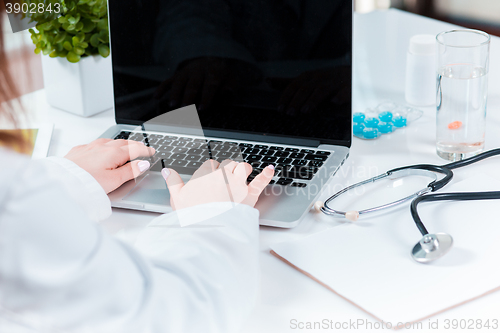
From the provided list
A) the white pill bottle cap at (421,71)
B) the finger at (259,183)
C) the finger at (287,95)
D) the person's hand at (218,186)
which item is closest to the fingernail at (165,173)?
the person's hand at (218,186)

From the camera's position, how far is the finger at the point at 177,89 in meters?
0.86

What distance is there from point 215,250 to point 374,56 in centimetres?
84

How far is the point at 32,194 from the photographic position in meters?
0.35

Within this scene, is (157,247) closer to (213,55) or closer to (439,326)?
(439,326)

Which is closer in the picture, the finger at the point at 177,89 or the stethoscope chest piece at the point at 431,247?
the stethoscope chest piece at the point at 431,247

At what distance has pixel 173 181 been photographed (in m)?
0.68

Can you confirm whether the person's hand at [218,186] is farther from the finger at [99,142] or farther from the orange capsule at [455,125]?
the orange capsule at [455,125]

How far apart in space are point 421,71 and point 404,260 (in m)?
0.56

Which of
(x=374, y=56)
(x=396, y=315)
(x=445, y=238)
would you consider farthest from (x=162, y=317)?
(x=374, y=56)

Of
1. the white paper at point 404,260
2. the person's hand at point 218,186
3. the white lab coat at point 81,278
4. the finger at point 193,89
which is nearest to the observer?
the white lab coat at point 81,278

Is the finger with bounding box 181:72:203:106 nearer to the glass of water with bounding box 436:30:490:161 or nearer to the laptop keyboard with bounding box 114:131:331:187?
the laptop keyboard with bounding box 114:131:331:187

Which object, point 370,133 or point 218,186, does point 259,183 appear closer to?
point 218,186

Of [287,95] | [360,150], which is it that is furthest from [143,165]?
[360,150]

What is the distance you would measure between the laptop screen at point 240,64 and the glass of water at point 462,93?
153mm
